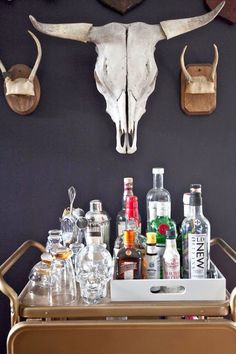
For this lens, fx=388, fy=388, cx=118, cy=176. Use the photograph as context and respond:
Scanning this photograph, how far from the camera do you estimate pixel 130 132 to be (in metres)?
1.56

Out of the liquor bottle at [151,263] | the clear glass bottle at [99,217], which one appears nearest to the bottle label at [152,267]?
the liquor bottle at [151,263]

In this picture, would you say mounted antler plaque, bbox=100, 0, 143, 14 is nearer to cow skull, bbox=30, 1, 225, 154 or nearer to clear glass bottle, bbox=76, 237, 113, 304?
cow skull, bbox=30, 1, 225, 154

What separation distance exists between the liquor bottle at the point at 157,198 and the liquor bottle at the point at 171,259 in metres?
0.22

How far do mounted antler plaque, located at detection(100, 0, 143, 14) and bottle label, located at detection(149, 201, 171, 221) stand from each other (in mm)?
805

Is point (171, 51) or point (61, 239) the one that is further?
point (171, 51)

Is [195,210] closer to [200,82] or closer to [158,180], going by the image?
[158,180]

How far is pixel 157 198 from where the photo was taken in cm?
157

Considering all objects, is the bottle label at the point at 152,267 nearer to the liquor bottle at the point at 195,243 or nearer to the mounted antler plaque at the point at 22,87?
the liquor bottle at the point at 195,243

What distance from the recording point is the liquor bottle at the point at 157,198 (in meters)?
1.46

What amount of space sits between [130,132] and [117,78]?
0.22 meters

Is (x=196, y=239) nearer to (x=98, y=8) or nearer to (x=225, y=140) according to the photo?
(x=225, y=140)

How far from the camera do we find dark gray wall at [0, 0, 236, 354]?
1626 millimetres

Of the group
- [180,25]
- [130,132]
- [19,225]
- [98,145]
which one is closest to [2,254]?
[19,225]

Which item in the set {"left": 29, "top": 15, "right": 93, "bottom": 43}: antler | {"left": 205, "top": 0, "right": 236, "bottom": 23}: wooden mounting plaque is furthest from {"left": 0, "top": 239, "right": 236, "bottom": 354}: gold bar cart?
{"left": 205, "top": 0, "right": 236, "bottom": 23}: wooden mounting plaque
